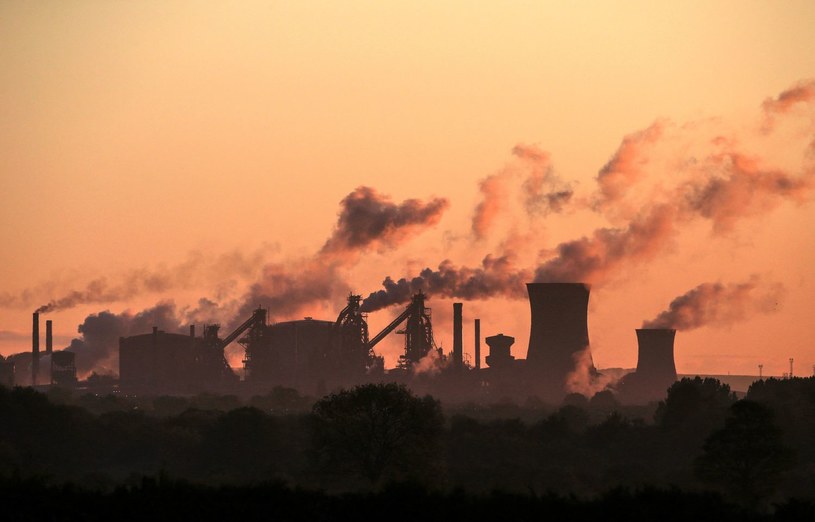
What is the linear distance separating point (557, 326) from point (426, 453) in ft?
297

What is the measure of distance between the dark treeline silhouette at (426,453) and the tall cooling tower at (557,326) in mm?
23182

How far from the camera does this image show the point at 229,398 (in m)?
183

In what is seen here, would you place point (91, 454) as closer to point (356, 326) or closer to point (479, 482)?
point (479, 482)

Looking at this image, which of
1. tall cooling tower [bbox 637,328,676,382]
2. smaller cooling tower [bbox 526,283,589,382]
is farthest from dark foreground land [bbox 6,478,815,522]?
tall cooling tower [bbox 637,328,676,382]

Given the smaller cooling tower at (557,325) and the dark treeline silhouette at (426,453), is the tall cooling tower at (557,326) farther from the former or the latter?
the dark treeline silhouette at (426,453)

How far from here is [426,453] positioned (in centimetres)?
7906

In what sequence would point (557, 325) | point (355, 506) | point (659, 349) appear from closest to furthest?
point (355, 506) → point (557, 325) → point (659, 349)

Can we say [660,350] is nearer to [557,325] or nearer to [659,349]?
[659,349]

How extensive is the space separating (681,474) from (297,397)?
101m

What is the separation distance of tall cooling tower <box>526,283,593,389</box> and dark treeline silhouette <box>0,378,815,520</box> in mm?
23182

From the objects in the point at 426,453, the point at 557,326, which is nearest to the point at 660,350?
the point at 557,326

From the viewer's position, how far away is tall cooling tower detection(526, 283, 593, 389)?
165375 mm

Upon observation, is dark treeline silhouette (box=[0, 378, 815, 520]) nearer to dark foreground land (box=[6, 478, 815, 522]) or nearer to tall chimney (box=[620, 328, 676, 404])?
dark foreground land (box=[6, 478, 815, 522])

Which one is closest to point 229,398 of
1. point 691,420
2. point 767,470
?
point 691,420
